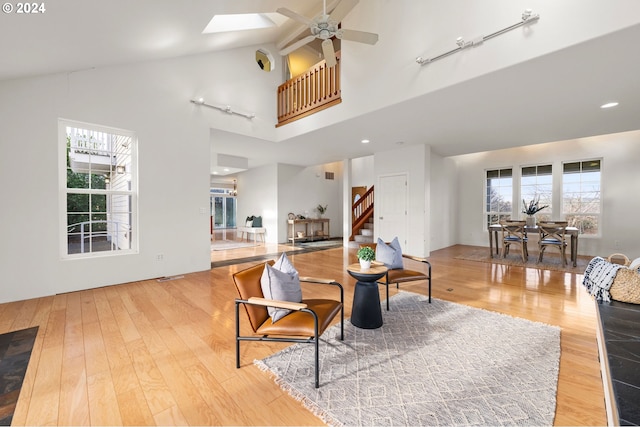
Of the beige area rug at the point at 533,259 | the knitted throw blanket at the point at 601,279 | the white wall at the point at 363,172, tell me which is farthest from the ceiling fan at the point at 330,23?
the white wall at the point at 363,172

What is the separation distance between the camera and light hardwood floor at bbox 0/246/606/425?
1.60 meters

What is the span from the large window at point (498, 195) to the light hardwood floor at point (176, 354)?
389 cm

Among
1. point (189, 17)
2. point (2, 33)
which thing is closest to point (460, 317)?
point (189, 17)

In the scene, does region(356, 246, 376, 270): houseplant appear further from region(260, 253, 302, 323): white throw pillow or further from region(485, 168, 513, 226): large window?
region(485, 168, 513, 226): large window

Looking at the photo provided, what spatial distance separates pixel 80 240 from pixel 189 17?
11.7ft

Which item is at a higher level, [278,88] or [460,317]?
[278,88]

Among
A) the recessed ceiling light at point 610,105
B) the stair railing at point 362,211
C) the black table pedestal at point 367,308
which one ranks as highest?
the recessed ceiling light at point 610,105

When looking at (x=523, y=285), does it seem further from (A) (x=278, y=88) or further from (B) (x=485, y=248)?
(A) (x=278, y=88)

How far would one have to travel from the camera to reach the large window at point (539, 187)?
7.10 metres

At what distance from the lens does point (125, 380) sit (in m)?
1.90

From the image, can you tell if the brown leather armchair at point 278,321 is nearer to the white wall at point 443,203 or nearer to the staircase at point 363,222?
the white wall at point 443,203

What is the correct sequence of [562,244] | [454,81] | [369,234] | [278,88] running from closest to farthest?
[454,81]
[562,244]
[278,88]
[369,234]

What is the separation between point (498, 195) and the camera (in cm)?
793

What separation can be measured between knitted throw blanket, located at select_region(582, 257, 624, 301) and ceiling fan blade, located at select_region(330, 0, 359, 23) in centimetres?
341
